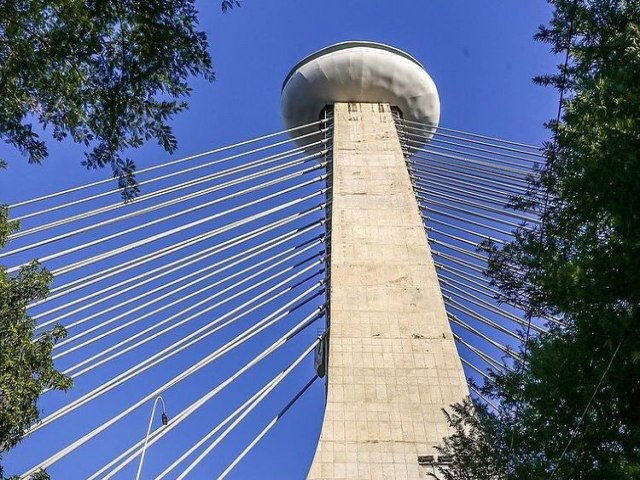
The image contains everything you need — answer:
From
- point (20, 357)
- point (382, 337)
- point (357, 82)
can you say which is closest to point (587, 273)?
point (20, 357)

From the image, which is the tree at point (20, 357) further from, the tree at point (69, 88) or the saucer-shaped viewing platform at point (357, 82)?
the saucer-shaped viewing platform at point (357, 82)

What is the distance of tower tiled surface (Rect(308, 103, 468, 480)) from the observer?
7539 mm

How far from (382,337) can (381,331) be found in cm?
12

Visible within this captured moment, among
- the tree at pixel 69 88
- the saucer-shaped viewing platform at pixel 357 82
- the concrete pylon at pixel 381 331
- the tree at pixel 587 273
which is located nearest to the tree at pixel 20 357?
the tree at pixel 69 88

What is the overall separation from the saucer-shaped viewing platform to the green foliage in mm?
10647

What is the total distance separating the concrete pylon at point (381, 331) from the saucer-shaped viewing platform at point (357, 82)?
196cm

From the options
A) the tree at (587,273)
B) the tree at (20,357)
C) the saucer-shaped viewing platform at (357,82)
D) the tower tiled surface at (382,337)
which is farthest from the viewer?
the saucer-shaped viewing platform at (357,82)

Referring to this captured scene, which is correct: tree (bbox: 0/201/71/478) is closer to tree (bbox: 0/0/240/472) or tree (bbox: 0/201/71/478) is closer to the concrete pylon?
tree (bbox: 0/0/240/472)

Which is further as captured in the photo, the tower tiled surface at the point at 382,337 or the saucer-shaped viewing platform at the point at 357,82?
the saucer-shaped viewing platform at the point at 357,82

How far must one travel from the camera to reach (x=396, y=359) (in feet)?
28.6

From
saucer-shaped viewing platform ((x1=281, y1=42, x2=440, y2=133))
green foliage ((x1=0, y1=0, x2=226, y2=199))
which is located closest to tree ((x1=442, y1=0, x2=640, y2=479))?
green foliage ((x1=0, y1=0, x2=226, y2=199))

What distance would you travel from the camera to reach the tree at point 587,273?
384cm

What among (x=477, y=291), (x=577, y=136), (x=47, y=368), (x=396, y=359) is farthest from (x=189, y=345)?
(x=577, y=136)

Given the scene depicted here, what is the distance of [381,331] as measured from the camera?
9.14 metres
